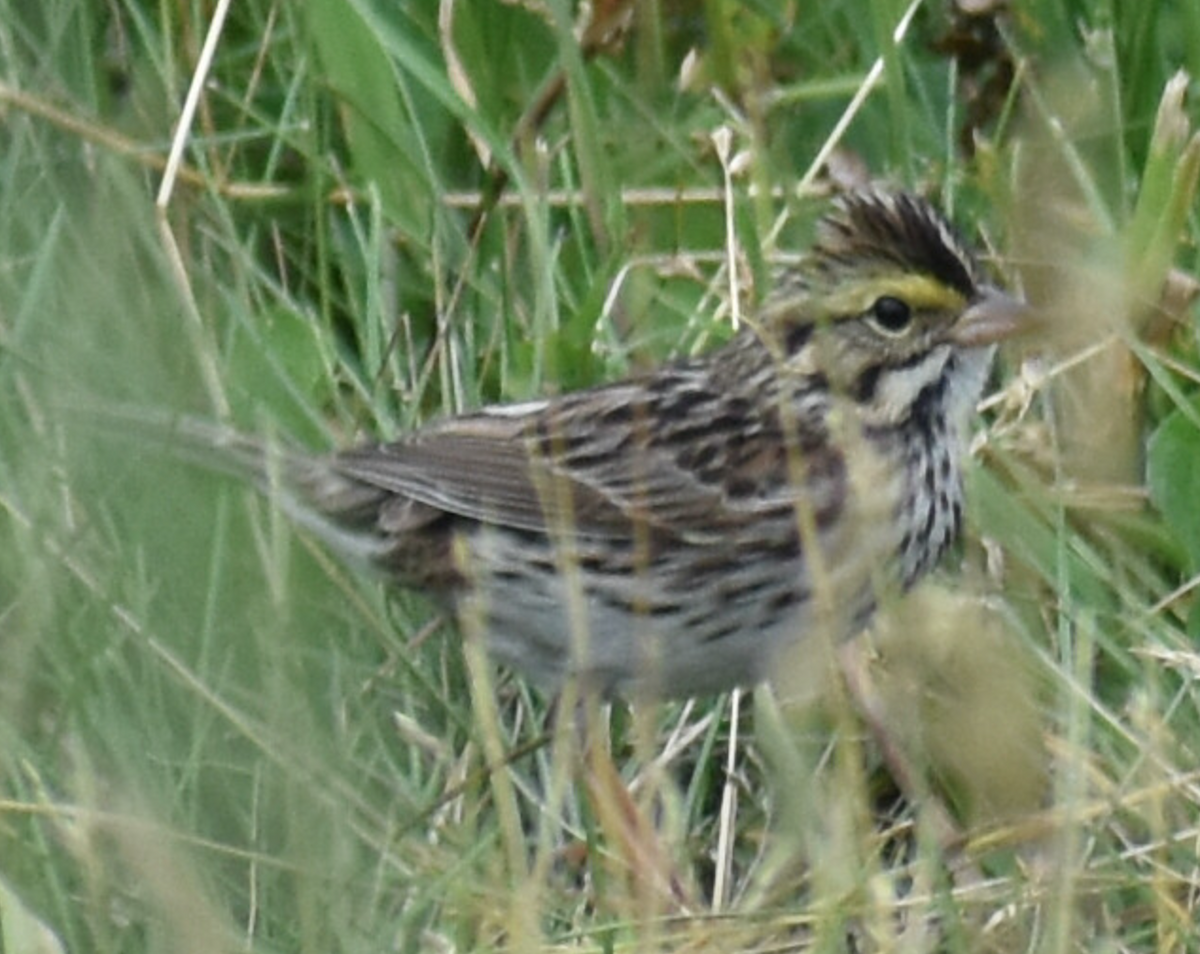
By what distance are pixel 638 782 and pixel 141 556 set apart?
794 mm

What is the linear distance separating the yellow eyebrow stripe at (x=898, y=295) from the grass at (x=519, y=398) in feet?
0.58

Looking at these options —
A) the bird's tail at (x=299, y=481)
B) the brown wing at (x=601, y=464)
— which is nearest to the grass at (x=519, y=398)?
the bird's tail at (x=299, y=481)

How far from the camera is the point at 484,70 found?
4508mm

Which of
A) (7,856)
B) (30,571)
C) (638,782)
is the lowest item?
(638,782)

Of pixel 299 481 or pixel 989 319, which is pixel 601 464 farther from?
pixel 989 319

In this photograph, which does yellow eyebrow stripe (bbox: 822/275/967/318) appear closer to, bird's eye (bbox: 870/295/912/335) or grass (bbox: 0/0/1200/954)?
bird's eye (bbox: 870/295/912/335)

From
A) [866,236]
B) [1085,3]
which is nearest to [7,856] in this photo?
[866,236]

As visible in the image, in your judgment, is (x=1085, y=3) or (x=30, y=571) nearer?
(x=30, y=571)

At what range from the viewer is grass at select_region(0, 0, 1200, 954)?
2.61m

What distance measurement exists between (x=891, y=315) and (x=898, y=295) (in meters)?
0.03

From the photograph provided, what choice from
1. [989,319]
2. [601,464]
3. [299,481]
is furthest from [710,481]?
[299,481]

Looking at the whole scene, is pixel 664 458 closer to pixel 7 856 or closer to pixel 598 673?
pixel 598 673

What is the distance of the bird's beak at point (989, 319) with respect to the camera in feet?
11.7

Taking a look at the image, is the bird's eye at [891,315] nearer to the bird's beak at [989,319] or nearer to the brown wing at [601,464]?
the bird's beak at [989,319]
